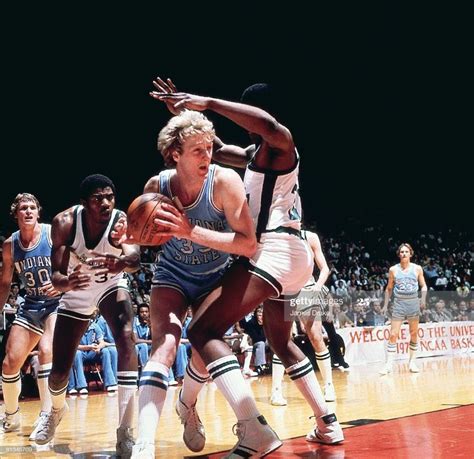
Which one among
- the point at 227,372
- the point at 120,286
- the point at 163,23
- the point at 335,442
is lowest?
the point at 335,442

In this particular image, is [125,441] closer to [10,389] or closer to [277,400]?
[10,389]

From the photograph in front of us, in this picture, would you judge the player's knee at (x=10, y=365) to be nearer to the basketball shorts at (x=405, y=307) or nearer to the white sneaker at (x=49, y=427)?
the white sneaker at (x=49, y=427)

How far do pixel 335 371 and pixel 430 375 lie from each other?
192 centimetres

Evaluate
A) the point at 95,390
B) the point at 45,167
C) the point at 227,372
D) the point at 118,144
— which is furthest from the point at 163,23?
the point at 227,372

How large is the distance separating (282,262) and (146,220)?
2.81ft

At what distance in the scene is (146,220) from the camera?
324cm

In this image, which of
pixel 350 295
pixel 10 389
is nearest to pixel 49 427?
pixel 10 389

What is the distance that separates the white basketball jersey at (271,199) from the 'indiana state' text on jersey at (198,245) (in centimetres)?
30

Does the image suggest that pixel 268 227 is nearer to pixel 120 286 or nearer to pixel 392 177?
pixel 120 286

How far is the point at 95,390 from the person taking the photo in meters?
9.16

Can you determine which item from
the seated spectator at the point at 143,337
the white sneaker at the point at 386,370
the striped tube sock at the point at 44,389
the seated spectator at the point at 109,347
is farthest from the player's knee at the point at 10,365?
the white sneaker at the point at 386,370

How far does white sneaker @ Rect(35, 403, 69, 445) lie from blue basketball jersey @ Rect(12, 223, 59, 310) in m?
0.96

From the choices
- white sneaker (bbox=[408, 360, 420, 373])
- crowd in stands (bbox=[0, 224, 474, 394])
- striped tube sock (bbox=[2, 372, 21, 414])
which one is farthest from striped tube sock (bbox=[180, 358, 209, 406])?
white sneaker (bbox=[408, 360, 420, 373])

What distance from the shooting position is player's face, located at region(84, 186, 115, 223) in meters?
4.47
